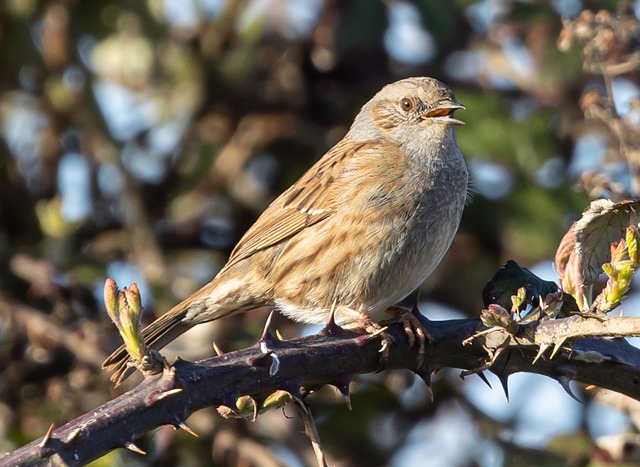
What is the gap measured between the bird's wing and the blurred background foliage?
1.22ft

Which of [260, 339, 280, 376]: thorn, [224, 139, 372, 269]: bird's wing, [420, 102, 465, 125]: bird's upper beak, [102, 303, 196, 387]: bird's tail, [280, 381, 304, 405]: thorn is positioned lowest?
[102, 303, 196, 387]: bird's tail

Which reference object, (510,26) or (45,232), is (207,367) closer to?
(45,232)

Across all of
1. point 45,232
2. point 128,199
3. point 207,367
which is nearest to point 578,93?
point 128,199

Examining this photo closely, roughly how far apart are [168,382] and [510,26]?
11.3ft

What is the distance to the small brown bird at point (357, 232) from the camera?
4.19 m

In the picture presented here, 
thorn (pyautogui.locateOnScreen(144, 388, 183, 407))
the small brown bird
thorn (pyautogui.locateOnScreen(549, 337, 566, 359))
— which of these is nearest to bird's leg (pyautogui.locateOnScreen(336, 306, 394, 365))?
the small brown bird

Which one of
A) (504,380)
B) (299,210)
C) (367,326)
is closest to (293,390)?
(504,380)

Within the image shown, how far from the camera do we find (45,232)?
4.98m

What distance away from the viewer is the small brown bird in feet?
13.7

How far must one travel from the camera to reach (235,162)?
5.37 metres

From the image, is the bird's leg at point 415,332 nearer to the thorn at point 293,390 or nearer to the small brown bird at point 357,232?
the thorn at point 293,390

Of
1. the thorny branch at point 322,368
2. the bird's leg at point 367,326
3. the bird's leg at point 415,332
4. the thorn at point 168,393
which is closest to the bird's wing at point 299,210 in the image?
the bird's leg at point 367,326

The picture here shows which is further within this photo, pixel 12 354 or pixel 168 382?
pixel 12 354

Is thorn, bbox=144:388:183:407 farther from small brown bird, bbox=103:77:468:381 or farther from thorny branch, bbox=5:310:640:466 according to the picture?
small brown bird, bbox=103:77:468:381
